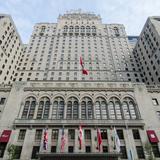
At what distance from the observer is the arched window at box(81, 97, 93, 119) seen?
3780 cm

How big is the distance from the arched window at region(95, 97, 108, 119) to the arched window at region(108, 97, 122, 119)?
1.07m

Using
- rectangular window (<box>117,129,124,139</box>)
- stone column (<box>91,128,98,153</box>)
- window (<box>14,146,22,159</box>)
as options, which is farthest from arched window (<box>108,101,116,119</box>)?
window (<box>14,146,22,159</box>)

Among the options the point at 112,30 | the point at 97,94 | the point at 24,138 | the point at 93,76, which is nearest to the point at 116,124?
the point at 97,94

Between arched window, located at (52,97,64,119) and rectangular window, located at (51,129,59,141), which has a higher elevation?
arched window, located at (52,97,64,119)

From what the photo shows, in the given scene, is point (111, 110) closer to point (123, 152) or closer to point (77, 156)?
point (123, 152)

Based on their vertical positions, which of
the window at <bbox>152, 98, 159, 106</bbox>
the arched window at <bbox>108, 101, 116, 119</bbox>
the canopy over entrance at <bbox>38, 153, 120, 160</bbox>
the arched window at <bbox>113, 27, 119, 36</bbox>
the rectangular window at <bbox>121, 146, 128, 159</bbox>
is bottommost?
the canopy over entrance at <bbox>38, 153, 120, 160</bbox>

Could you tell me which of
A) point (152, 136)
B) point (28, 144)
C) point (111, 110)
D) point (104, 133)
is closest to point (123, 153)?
point (104, 133)

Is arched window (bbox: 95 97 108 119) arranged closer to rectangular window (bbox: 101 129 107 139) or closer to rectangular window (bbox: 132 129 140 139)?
rectangular window (bbox: 101 129 107 139)

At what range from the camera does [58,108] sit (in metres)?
39.1

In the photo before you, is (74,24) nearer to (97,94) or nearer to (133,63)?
(133,63)

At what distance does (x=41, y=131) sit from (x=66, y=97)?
372 inches

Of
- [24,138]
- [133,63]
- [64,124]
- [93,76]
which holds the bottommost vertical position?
[24,138]

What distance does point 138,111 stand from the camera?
3859 centimetres

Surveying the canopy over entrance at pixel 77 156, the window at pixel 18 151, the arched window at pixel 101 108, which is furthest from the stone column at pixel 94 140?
the window at pixel 18 151
